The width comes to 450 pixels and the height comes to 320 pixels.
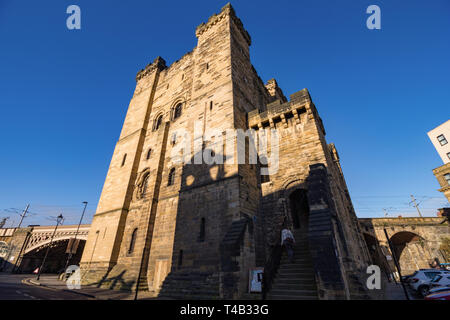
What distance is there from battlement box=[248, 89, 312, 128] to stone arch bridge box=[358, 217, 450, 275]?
60.4 ft

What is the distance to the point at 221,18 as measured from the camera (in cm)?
1781

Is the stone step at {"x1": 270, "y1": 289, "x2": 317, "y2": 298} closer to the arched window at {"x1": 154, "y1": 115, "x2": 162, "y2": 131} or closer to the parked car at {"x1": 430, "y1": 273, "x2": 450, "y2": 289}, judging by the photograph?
the parked car at {"x1": 430, "y1": 273, "x2": 450, "y2": 289}

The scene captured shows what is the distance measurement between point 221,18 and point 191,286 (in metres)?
19.9

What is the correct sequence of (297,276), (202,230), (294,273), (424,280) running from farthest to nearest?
1. (424,280)
2. (202,230)
3. (294,273)
4. (297,276)

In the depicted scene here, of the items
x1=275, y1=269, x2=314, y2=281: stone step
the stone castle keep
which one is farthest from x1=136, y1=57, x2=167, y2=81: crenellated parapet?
x1=275, y1=269, x2=314, y2=281: stone step

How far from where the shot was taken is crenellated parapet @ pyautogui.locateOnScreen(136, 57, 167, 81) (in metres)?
23.4

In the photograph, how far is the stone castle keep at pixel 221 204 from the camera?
7.92 meters

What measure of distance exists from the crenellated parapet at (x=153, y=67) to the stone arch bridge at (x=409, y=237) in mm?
29110

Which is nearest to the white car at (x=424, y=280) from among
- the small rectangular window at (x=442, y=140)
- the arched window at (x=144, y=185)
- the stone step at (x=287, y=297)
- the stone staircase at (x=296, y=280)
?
the stone staircase at (x=296, y=280)

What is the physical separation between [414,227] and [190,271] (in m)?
25.4

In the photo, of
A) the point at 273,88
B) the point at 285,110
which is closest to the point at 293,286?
the point at 285,110

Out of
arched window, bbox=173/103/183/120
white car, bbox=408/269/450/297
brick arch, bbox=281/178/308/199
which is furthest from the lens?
arched window, bbox=173/103/183/120

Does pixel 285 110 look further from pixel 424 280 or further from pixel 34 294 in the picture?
pixel 34 294
